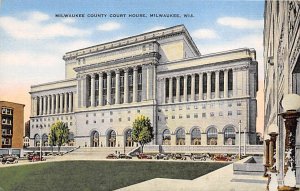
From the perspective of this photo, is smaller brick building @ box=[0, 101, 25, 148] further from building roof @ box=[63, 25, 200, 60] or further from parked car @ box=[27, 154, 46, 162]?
building roof @ box=[63, 25, 200, 60]

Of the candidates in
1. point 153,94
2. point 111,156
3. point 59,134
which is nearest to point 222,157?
point 153,94

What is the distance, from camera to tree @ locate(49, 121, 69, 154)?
889 cm

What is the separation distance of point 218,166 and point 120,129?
2557mm

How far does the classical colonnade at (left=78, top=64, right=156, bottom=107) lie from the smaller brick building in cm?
151

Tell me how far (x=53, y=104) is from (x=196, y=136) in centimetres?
382

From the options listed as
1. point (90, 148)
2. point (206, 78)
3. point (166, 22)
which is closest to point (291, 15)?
point (166, 22)

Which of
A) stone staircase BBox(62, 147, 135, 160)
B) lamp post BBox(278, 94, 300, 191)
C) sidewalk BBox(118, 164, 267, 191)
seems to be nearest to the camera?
lamp post BBox(278, 94, 300, 191)

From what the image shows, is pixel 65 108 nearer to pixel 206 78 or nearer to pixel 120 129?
pixel 120 129

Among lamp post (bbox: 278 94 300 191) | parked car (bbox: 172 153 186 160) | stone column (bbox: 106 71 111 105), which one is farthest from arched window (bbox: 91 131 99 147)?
lamp post (bbox: 278 94 300 191)

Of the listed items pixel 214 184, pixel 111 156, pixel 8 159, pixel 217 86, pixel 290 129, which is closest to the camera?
pixel 290 129

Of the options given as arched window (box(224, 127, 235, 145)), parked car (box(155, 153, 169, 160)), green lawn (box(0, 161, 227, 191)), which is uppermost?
arched window (box(224, 127, 235, 145))

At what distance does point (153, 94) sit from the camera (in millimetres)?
9195

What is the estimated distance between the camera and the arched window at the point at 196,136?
8.80 meters

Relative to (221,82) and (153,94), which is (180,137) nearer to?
(153,94)
